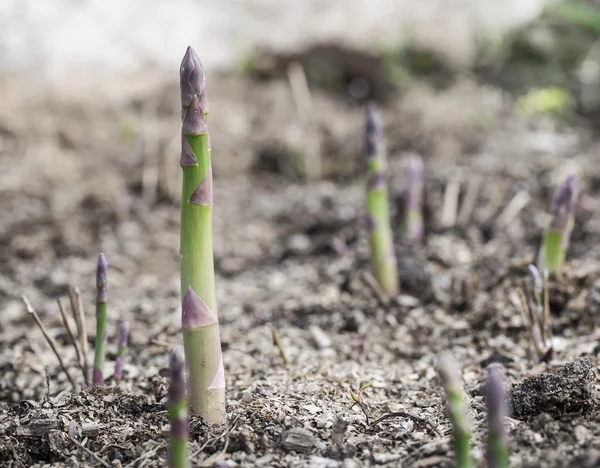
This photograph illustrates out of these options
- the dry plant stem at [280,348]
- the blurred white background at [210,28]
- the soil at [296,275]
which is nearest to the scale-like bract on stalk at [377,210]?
the soil at [296,275]

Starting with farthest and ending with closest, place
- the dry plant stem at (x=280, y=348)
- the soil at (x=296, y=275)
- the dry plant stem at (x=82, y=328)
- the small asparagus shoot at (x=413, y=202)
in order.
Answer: the small asparagus shoot at (x=413, y=202) < the dry plant stem at (x=280, y=348) < the dry plant stem at (x=82, y=328) < the soil at (x=296, y=275)

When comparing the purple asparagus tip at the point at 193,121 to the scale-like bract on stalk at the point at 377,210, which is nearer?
the purple asparagus tip at the point at 193,121

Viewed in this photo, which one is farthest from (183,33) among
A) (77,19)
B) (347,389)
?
(347,389)

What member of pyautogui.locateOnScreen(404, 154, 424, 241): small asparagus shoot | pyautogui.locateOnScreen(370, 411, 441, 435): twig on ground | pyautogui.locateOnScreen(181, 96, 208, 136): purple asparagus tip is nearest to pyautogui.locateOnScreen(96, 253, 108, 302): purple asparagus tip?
pyautogui.locateOnScreen(181, 96, 208, 136): purple asparagus tip

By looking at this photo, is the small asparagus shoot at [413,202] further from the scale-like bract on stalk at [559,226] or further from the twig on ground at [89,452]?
the twig on ground at [89,452]

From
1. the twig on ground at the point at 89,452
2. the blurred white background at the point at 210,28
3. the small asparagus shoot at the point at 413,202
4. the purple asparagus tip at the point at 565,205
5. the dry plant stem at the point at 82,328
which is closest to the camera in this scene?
the twig on ground at the point at 89,452

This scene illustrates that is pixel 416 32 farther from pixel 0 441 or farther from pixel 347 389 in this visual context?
pixel 0 441

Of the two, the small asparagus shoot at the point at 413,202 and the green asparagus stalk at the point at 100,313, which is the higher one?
the small asparagus shoot at the point at 413,202

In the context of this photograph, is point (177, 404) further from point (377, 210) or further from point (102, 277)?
point (377, 210)
